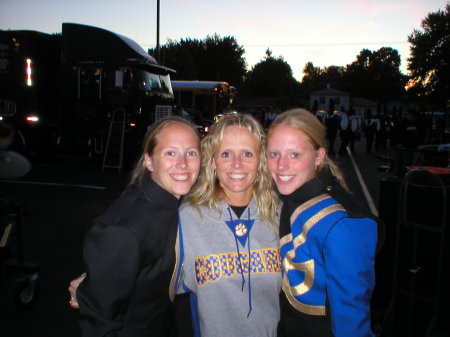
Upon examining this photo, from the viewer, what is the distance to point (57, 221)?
6.51 metres

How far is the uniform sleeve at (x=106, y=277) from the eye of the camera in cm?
162

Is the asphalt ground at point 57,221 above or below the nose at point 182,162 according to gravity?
below

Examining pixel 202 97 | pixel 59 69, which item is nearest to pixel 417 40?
pixel 202 97

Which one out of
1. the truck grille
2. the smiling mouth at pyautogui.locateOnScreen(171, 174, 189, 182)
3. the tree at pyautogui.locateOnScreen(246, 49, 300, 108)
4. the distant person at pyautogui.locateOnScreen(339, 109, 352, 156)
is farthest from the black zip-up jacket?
the tree at pyautogui.locateOnScreen(246, 49, 300, 108)

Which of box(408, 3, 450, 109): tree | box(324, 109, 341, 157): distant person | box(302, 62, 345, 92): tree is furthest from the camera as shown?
box(302, 62, 345, 92): tree

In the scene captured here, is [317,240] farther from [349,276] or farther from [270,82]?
[270,82]

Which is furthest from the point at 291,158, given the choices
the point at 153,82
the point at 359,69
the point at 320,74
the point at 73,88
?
the point at 320,74

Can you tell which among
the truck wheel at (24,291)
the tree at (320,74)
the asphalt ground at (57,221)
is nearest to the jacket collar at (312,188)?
the asphalt ground at (57,221)

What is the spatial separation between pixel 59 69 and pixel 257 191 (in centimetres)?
1145

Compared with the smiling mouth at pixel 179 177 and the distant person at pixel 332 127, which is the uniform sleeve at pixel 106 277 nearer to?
the smiling mouth at pixel 179 177

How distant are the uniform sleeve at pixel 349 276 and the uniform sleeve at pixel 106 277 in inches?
34.0

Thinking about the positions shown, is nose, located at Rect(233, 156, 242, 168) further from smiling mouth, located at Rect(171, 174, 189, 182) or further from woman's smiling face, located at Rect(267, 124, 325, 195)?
smiling mouth, located at Rect(171, 174, 189, 182)

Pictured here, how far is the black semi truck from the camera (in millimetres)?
11305

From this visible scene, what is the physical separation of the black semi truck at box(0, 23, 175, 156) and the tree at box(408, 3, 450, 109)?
120 ft
